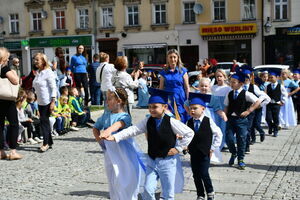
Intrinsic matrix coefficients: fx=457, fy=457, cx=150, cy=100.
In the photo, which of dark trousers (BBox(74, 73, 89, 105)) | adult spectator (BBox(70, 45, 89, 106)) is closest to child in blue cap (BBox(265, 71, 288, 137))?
adult spectator (BBox(70, 45, 89, 106))

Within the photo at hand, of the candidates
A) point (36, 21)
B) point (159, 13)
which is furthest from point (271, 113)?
point (36, 21)

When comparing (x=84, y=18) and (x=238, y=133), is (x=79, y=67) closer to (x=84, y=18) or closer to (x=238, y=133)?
(x=238, y=133)

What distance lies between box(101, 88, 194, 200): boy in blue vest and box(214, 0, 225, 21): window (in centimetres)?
3014

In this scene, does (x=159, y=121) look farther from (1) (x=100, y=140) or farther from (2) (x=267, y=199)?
(2) (x=267, y=199)

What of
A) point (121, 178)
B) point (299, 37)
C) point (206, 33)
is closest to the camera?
point (121, 178)

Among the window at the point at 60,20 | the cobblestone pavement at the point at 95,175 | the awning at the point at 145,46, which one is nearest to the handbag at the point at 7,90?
the cobblestone pavement at the point at 95,175

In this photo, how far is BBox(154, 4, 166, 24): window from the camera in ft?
117

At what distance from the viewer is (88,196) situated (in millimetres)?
6258

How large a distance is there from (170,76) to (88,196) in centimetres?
273

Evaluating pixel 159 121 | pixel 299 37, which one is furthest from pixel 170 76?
pixel 299 37

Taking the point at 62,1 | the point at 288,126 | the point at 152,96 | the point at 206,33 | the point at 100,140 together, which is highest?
the point at 62,1

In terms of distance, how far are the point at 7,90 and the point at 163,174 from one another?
14.0 feet

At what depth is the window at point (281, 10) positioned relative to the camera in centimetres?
3230

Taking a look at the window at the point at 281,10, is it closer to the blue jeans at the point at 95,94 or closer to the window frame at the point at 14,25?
the blue jeans at the point at 95,94
